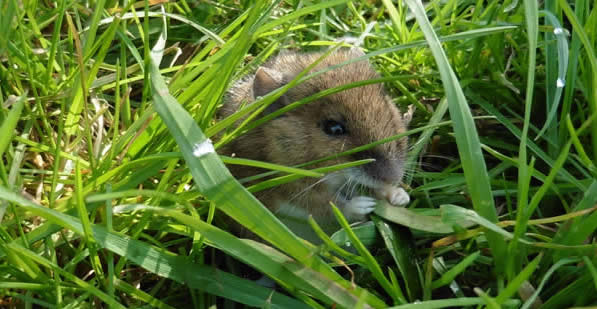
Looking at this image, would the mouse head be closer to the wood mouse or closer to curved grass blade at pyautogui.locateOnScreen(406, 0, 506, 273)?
the wood mouse

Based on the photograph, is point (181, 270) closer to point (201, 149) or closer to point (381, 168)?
point (201, 149)

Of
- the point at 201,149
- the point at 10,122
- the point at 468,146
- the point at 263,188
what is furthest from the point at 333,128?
the point at 10,122

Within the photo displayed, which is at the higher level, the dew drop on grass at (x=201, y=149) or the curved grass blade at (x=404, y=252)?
the dew drop on grass at (x=201, y=149)

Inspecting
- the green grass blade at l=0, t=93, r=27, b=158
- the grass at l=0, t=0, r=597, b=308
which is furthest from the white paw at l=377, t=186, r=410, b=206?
the green grass blade at l=0, t=93, r=27, b=158

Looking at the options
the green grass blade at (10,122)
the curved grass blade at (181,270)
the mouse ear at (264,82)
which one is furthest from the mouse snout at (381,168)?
the green grass blade at (10,122)

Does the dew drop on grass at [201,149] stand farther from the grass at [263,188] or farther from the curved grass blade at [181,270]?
the curved grass blade at [181,270]

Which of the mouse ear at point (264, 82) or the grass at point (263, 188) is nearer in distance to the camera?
the grass at point (263, 188)
